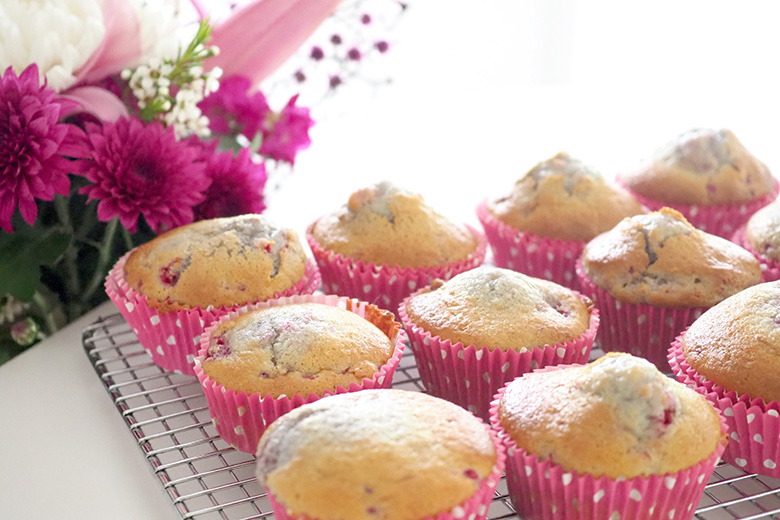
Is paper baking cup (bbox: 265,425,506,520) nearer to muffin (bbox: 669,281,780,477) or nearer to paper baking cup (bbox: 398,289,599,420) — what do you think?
paper baking cup (bbox: 398,289,599,420)

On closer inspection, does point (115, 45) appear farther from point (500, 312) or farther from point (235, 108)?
point (500, 312)

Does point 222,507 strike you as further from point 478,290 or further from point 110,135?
point 110,135

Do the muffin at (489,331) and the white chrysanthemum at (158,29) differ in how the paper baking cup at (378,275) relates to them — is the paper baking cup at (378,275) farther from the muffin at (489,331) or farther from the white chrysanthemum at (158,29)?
the white chrysanthemum at (158,29)

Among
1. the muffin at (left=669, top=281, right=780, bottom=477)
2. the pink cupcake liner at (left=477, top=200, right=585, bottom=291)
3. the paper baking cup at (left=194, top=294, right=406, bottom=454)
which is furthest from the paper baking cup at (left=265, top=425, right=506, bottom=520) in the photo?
the pink cupcake liner at (left=477, top=200, right=585, bottom=291)

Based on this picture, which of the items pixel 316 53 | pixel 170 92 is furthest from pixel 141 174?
pixel 316 53

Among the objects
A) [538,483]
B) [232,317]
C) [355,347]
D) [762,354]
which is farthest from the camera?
[232,317]

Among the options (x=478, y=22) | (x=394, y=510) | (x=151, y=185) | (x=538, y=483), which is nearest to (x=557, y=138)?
(x=478, y=22)
